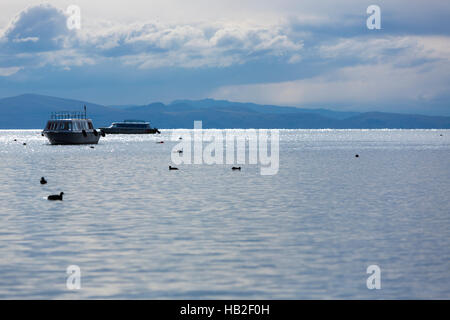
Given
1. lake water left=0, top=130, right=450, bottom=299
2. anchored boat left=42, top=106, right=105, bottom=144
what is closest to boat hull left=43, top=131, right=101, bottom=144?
anchored boat left=42, top=106, right=105, bottom=144

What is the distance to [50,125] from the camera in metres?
138

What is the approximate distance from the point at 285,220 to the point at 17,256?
40.8ft

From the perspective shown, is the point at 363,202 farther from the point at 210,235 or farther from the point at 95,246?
the point at 95,246

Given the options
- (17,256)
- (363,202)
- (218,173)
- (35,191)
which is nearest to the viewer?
(17,256)

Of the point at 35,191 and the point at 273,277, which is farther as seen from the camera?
the point at 35,191

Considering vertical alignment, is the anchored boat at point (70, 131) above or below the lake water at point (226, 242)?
above

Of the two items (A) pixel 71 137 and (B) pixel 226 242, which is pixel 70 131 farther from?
(B) pixel 226 242

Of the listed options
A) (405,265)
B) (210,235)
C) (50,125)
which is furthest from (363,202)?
(50,125)

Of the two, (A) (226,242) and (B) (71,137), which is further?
(B) (71,137)

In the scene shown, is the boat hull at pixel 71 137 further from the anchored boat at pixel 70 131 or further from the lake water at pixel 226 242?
the lake water at pixel 226 242

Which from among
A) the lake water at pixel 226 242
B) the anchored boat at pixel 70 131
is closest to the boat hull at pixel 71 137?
the anchored boat at pixel 70 131

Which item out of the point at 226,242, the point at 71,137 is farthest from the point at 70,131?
the point at 226,242

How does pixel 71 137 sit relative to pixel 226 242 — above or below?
above

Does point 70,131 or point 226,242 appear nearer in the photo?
point 226,242
